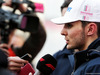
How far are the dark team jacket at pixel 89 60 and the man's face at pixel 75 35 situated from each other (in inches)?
4.2

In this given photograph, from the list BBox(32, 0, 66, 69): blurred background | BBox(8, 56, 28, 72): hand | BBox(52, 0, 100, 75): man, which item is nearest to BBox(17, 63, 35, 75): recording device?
BBox(8, 56, 28, 72): hand

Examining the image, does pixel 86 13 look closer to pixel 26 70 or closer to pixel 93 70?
pixel 93 70

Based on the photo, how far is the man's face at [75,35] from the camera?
1924 mm

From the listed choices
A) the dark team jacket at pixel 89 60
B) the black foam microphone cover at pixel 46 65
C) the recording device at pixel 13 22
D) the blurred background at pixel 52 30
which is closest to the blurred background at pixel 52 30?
the blurred background at pixel 52 30

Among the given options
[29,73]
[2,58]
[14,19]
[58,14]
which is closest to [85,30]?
[29,73]

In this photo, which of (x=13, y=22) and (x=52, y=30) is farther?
(x=52, y=30)

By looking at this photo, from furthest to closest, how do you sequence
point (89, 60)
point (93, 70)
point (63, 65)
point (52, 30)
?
1. point (52, 30)
2. point (63, 65)
3. point (89, 60)
4. point (93, 70)

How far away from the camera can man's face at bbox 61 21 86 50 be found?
1.92 metres

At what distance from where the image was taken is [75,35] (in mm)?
1938

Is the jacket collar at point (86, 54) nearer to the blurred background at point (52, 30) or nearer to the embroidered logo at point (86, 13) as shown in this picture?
the embroidered logo at point (86, 13)

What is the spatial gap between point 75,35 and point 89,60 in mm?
227

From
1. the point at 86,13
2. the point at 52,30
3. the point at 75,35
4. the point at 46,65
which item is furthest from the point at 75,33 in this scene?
the point at 52,30

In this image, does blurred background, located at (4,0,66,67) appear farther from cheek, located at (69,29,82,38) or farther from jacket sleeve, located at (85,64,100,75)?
jacket sleeve, located at (85,64,100,75)

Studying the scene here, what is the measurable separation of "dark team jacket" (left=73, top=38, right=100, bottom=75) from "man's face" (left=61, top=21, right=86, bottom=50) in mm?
106
